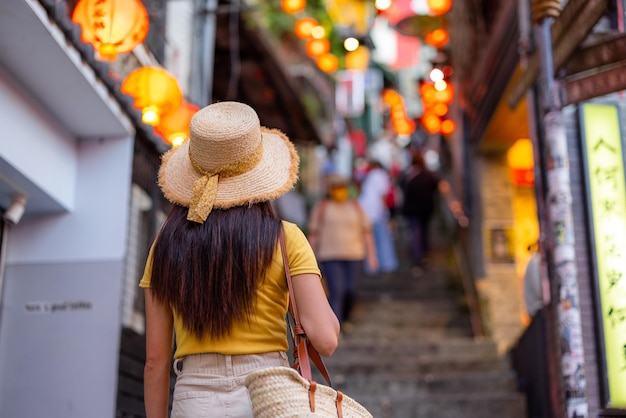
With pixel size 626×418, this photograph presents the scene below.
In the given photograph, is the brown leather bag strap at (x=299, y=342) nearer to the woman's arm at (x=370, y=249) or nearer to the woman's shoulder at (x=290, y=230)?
the woman's shoulder at (x=290, y=230)

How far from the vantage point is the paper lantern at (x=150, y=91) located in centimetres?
742

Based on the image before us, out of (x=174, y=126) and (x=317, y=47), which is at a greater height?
(x=317, y=47)

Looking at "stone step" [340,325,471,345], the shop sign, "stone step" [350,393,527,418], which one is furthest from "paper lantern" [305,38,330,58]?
the shop sign

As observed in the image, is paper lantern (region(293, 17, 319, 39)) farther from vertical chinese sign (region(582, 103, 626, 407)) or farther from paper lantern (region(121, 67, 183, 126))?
vertical chinese sign (region(582, 103, 626, 407))

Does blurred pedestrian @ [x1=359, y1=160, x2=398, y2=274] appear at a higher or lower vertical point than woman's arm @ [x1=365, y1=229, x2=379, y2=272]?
higher

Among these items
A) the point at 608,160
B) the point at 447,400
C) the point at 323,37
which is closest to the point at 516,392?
the point at 447,400

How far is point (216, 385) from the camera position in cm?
317

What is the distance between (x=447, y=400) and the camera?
8180 millimetres

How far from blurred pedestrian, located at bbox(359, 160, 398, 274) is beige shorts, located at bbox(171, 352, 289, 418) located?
1062cm

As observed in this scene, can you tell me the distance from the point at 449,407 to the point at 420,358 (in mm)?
1450

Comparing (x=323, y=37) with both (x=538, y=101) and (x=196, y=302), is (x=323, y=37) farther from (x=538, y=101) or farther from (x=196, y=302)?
(x=196, y=302)

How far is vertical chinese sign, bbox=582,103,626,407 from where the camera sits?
6289mm

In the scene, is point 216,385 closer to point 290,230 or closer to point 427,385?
point 290,230

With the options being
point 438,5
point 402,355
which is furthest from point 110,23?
point 438,5
